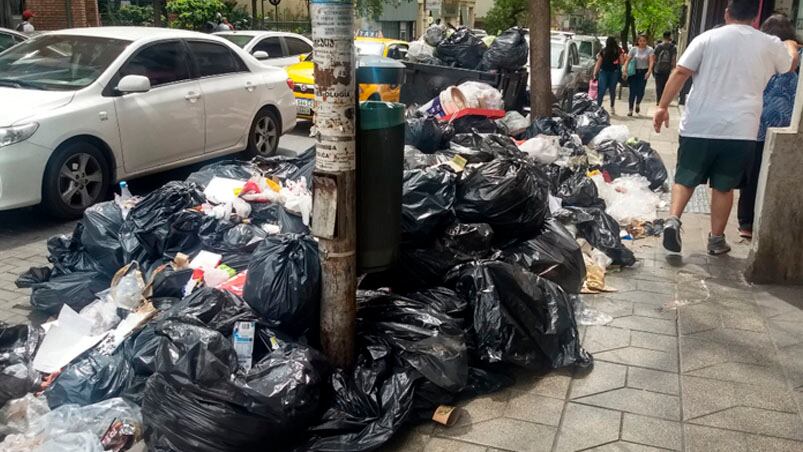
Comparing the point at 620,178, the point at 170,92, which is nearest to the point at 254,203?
the point at 170,92

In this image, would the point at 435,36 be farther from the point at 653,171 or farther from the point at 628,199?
the point at 628,199

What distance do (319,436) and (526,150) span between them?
449 cm

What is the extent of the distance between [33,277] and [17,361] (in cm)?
137

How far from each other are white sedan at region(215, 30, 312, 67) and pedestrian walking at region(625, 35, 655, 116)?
688 cm

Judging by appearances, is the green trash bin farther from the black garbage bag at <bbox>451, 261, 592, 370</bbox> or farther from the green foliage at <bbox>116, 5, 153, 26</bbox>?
the green foliage at <bbox>116, 5, 153, 26</bbox>

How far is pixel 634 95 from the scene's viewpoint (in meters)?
16.0

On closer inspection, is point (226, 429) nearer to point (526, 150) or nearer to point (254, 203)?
point (254, 203)

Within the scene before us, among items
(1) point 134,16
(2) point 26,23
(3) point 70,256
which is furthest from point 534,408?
(1) point 134,16

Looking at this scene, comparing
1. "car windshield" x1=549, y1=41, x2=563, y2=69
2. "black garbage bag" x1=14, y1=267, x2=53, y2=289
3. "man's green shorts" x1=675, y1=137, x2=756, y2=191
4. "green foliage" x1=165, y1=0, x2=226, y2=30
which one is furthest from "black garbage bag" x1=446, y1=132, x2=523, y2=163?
"green foliage" x1=165, y1=0, x2=226, y2=30

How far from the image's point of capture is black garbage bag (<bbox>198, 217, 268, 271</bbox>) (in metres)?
4.40

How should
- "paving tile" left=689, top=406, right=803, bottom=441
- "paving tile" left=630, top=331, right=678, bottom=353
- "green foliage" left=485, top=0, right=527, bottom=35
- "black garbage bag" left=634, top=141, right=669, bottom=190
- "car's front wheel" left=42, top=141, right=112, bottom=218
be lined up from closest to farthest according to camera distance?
"paving tile" left=689, top=406, right=803, bottom=441 → "paving tile" left=630, top=331, right=678, bottom=353 → "car's front wheel" left=42, top=141, right=112, bottom=218 → "black garbage bag" left=634, top=141, right=669, bottom=190 → "green foliage" left=485, top=0, right=527, bottom=35

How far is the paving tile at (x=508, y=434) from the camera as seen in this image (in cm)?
316

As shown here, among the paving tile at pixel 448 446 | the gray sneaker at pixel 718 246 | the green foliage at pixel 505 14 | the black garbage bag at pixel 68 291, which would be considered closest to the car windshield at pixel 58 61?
the black garbage bag at pixel 68 291

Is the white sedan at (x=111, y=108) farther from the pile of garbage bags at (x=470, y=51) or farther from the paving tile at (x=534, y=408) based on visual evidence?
the paving tile at (x=534, y=408)
